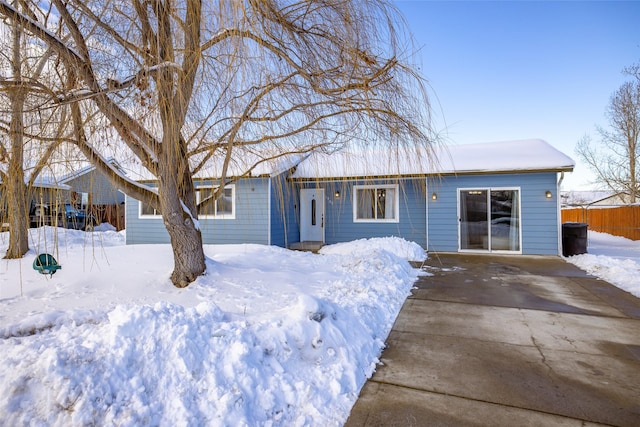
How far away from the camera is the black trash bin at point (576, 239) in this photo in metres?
8.83

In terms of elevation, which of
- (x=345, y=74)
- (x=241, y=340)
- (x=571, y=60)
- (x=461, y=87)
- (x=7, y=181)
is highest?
(x=571, y=60)

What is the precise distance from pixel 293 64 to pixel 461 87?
2057mm

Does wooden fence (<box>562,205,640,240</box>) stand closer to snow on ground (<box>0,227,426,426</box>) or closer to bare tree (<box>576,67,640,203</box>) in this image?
bare tree (<box>576,67,640,203</box>)

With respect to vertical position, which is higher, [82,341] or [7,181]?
[7,181]

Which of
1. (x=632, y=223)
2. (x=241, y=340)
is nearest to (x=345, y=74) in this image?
(x=241, y=340)

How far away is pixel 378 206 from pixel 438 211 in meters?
1.92

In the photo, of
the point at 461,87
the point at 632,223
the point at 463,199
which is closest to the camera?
the point at 461,87

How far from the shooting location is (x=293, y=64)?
2441 millimetres

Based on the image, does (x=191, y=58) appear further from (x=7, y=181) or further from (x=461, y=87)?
(x=461, y=87)

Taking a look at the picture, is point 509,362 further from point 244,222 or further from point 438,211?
point 244,222

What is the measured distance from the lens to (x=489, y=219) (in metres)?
9.73

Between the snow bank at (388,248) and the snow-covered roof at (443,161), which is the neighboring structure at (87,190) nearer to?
the snow-covered roof at (443,161)

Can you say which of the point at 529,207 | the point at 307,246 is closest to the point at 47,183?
the point at 307,246

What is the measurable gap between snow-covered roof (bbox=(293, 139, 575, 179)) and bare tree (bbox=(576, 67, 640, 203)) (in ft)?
31.8
